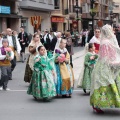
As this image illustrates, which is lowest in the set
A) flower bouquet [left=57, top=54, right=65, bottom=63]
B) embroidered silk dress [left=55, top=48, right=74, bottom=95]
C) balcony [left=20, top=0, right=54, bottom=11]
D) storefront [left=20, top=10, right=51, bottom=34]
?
embroidered silk dress [left=55, top=48, right=74, bottom=95]

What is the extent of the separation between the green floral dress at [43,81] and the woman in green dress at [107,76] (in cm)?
191

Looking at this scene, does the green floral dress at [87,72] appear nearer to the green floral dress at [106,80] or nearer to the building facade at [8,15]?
the green floral dress at [106,80]

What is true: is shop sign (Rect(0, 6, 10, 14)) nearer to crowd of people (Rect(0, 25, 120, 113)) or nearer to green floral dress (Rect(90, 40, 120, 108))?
crowd of people (Rect(0, 25, 120, 113))

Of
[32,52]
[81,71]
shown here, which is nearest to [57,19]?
[32,52]

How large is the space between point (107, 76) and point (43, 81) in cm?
226

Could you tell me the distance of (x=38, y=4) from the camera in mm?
43594

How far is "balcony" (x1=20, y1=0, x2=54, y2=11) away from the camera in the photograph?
40531mm

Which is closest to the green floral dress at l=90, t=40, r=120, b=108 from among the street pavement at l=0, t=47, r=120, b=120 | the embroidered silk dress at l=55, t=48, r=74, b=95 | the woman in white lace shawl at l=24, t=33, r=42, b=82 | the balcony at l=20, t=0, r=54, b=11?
the street pavement at l=0, t=47, r=120, b=120

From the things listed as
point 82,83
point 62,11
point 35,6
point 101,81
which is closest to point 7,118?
point 101,81

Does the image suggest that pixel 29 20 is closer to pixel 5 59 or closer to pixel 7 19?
pixel 7 19

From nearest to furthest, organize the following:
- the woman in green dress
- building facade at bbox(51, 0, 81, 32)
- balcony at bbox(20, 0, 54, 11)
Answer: the woman in green dress, balcony at bbox(20, 0, 54, 11), building facade at bbox(51, 0, 81, 32)

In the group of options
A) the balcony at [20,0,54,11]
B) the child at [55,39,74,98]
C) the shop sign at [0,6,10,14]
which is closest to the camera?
the child at [55,39,74,98]

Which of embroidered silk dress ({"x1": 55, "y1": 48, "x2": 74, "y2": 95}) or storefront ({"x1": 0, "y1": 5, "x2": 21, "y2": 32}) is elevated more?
storefront ({"x1": 0, "y1": 5, "x2": 21, "y2": 32})

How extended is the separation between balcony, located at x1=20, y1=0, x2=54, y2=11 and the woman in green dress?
32.6 m
